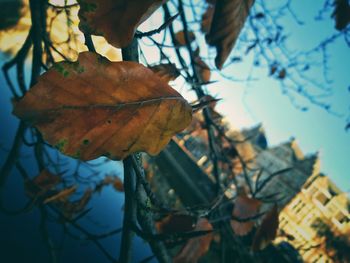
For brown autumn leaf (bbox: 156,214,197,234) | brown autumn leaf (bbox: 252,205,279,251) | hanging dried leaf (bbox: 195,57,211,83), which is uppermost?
hanging dried leaf (bbox: 195,57,211,83)

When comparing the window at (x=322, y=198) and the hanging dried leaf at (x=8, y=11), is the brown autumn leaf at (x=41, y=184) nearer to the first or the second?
the hanging dried leaf at (x=8, y=11)

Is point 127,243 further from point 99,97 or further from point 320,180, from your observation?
point 320,180

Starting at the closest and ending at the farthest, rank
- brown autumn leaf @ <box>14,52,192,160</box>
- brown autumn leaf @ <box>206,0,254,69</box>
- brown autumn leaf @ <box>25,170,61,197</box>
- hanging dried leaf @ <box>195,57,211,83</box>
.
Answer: brown autumn leaf @ <box>14,52,192,160</box> → brown autumn leaf @ <box>206,0,254,69</box> → brown autumn leaf @ <box>25,170,61,197</box> → hanging dried leaf @ <box>195,57,211,83</box>

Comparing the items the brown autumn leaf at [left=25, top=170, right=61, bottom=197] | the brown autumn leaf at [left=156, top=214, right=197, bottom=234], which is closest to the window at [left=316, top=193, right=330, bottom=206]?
the brown autumn leaf at [left=25, top=170, right=61, bottom=197]

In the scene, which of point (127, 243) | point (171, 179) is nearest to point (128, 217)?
point (127, 243)

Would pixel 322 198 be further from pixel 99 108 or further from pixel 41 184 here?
pixel 99 108

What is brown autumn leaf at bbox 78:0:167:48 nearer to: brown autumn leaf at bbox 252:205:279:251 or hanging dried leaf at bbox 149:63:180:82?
hanging dried leaf at bbox 149:63:180:82

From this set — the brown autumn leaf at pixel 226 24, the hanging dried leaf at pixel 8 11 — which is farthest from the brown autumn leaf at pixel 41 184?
the hanging dried leaf at pixel 8 11
